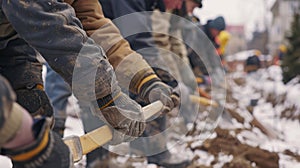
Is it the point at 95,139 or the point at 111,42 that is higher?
the point at 111,42

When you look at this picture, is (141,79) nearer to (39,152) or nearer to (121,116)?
(121,116)

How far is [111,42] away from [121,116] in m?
0.47

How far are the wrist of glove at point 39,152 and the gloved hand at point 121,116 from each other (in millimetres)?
498

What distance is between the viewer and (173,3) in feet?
9.98

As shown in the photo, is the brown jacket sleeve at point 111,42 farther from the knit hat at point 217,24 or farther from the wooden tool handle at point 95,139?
the knit hat at point 217,24

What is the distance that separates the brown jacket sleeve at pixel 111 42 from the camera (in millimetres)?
1649

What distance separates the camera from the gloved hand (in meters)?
1.37

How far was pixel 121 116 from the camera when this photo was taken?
1381mm

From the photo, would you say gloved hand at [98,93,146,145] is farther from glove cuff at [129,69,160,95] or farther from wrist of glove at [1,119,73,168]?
wrist of glove at [1,119,73,168]

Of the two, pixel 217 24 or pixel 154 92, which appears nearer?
pixel 154 92

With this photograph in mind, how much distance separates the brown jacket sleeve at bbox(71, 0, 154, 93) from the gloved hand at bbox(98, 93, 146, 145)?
348 millimetres

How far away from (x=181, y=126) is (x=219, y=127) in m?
0.46

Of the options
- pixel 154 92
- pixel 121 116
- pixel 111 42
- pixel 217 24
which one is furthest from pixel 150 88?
pixel 217 24

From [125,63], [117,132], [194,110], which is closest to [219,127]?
[194,110]
